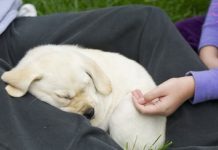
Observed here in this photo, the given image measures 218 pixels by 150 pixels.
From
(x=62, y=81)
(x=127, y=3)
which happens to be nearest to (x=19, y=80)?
(x=62, y=81)

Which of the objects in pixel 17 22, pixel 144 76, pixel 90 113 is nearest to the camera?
Answer: pixel 90 113

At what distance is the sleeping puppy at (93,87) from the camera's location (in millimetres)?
2039

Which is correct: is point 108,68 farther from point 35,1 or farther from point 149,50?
point 35,1

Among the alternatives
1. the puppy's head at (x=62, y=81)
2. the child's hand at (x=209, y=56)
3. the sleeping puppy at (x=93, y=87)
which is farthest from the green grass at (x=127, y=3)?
the puppy's head at (x=62, y=81)

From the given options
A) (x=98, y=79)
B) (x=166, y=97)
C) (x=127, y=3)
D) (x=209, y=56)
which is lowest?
(x=127, y=3)

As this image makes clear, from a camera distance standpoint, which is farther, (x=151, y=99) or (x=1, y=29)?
(x=1, y=29)

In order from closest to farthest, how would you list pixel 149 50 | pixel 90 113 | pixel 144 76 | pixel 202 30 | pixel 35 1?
pixel 90 113
pixel 144 76
pixel 149 50
pixel 202 30
pixel 35 1

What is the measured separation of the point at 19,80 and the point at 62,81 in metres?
0.15

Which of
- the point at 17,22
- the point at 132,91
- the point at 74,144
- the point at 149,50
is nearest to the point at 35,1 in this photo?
the point at 17,22

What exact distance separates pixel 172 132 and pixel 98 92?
1.12 feet

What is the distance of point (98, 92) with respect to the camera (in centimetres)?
216

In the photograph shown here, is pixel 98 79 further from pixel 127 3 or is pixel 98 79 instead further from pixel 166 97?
pixel 127 3

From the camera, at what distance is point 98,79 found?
212 cm

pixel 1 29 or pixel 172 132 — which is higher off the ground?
pixel 1 29
